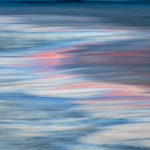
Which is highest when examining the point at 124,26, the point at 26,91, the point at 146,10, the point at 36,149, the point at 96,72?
the point at 146,10

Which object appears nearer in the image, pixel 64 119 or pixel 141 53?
pixel 64 119

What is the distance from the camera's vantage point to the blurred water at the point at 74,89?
131 centimetres

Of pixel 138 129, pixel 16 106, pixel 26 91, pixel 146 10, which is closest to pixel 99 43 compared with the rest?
pixel 26 91

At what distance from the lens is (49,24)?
4.23 meters

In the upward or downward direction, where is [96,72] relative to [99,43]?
downward

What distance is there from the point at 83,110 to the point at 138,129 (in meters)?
0.26

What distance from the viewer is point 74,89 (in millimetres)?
1957

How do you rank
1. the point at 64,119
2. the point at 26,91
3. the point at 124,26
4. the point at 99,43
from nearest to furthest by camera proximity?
the point at 64,119 → the point at 26,91 → the point at 99,43 → the point at 124,26

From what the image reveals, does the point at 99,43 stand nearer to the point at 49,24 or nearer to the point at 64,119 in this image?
the point at 49,24

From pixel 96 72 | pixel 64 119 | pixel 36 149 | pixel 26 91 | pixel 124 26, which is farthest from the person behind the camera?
pixel 124 26

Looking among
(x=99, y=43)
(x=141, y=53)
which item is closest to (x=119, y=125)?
(x=141, y=53)

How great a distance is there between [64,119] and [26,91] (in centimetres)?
45

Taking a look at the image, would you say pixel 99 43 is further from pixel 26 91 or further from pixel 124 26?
pixel 26 91

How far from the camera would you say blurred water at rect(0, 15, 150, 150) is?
131 cm
